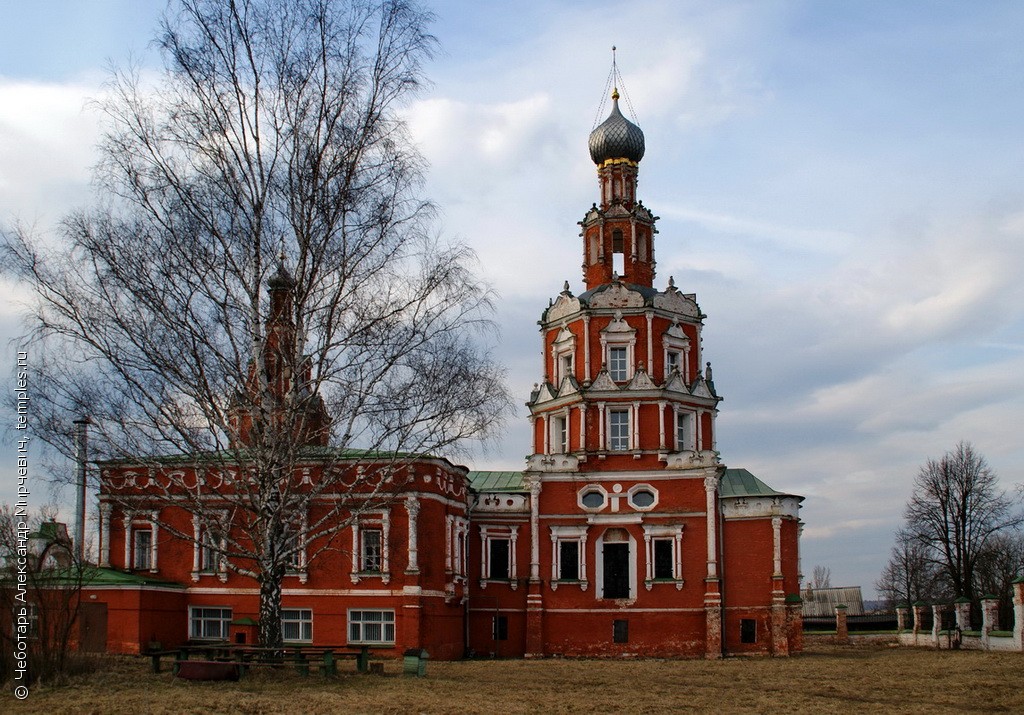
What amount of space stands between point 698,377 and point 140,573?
20128 mm

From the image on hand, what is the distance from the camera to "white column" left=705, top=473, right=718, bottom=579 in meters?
36.8

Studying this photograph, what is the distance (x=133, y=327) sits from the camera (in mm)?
20547

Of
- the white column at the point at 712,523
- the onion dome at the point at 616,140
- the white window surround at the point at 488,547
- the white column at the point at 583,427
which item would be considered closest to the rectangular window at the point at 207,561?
the white window surround at the point at 488,547

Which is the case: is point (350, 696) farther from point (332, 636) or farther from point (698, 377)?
point (698, 377)

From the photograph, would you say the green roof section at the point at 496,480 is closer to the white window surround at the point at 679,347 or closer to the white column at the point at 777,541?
the white window surround at the point at 679,347

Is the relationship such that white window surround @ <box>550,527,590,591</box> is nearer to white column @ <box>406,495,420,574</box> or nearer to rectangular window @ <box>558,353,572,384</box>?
rectangular window @ <box>558,353,572,384</box>

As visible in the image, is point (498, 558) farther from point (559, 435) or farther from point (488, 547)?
point (559, 435)

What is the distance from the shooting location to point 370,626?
108ft

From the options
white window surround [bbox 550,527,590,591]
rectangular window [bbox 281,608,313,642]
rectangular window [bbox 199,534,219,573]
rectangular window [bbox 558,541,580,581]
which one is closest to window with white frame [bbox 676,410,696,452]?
white window surround [bbox 550,527,590,591]

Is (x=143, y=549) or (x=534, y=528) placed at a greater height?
(x=534, y=528)

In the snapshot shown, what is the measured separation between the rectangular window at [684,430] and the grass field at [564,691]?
12195mm

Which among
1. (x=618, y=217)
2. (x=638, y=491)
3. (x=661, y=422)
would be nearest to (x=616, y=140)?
(x=618, y=217)

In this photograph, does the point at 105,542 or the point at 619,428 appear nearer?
the point at 105,542

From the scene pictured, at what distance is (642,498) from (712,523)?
2.52 meters
